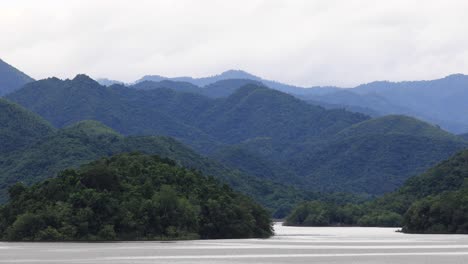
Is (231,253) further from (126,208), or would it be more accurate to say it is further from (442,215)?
(442,215)

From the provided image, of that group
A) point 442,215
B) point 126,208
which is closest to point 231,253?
point 126,208

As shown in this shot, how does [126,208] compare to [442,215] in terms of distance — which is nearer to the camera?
[126,208]

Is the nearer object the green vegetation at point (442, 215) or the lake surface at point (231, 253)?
the lake surface at point (231, 253)

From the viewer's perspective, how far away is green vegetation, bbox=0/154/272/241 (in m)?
122

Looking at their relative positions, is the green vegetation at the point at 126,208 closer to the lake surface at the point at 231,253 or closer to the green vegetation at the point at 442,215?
the lake surface at the point at 231,253

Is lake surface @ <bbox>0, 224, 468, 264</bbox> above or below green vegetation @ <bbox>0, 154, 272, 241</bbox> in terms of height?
below

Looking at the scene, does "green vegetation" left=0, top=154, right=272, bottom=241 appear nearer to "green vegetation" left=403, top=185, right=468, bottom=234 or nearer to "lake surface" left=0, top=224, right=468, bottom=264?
"lake surface" left=0, top=224, right=468, bottom=264

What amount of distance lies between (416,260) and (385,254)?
9.26 meters

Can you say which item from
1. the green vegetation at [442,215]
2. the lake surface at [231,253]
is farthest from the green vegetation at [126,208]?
the green vegetation at [442,215]

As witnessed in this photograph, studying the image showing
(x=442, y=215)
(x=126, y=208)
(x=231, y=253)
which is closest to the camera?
(x=231, y=253)

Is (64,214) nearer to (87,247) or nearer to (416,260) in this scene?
(87,247)

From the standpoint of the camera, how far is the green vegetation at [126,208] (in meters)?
122

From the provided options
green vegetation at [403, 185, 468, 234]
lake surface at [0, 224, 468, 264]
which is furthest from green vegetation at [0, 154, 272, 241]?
green vegetation at [403, 185, 468, 234]

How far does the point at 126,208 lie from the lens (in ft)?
413
